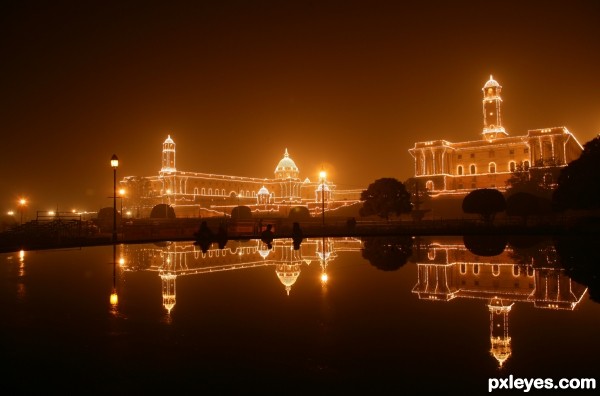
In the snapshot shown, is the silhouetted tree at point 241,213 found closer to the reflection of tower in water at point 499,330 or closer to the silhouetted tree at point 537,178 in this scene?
the silhouetted tree at point 537,178

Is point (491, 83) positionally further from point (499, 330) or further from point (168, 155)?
point (499, 330)

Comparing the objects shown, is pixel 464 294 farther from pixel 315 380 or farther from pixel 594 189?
pixel 594 189

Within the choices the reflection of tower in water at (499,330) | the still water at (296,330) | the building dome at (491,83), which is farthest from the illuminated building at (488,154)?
the reflection of tower in water at (499,330)

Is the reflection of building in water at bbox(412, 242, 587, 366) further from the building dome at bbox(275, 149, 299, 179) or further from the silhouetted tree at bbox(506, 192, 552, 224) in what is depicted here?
the building dome at bbox(275, 149, 299, 179)

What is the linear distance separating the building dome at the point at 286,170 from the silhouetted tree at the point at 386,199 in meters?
67.6

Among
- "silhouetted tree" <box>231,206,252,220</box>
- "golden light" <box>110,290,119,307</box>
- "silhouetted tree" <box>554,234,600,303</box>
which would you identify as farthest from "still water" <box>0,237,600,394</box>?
"silhouetted tree" <box>231,206,252,220</box>

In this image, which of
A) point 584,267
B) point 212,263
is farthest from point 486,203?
point 212,263

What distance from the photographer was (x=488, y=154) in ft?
244

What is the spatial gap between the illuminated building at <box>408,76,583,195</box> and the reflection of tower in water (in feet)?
205

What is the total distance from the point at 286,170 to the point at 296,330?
4295 inches

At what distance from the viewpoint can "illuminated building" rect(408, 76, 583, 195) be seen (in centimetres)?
6700

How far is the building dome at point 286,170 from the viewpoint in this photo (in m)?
115

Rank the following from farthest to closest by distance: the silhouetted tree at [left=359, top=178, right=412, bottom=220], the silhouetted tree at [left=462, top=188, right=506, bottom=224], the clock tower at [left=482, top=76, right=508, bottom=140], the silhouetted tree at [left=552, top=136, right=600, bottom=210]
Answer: the clock tower at [left=482, top=76, right=508, bottom=140] → the silhouetted tree at [left=359, top=178, right=412, bottom=220] → the silhouetted tree at [left=462, top=188, right=506, bottom=224] → the silhouetted tree at [left=552, top=136, right=600, bottom=210]

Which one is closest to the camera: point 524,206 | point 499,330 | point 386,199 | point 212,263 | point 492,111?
point 499,330
